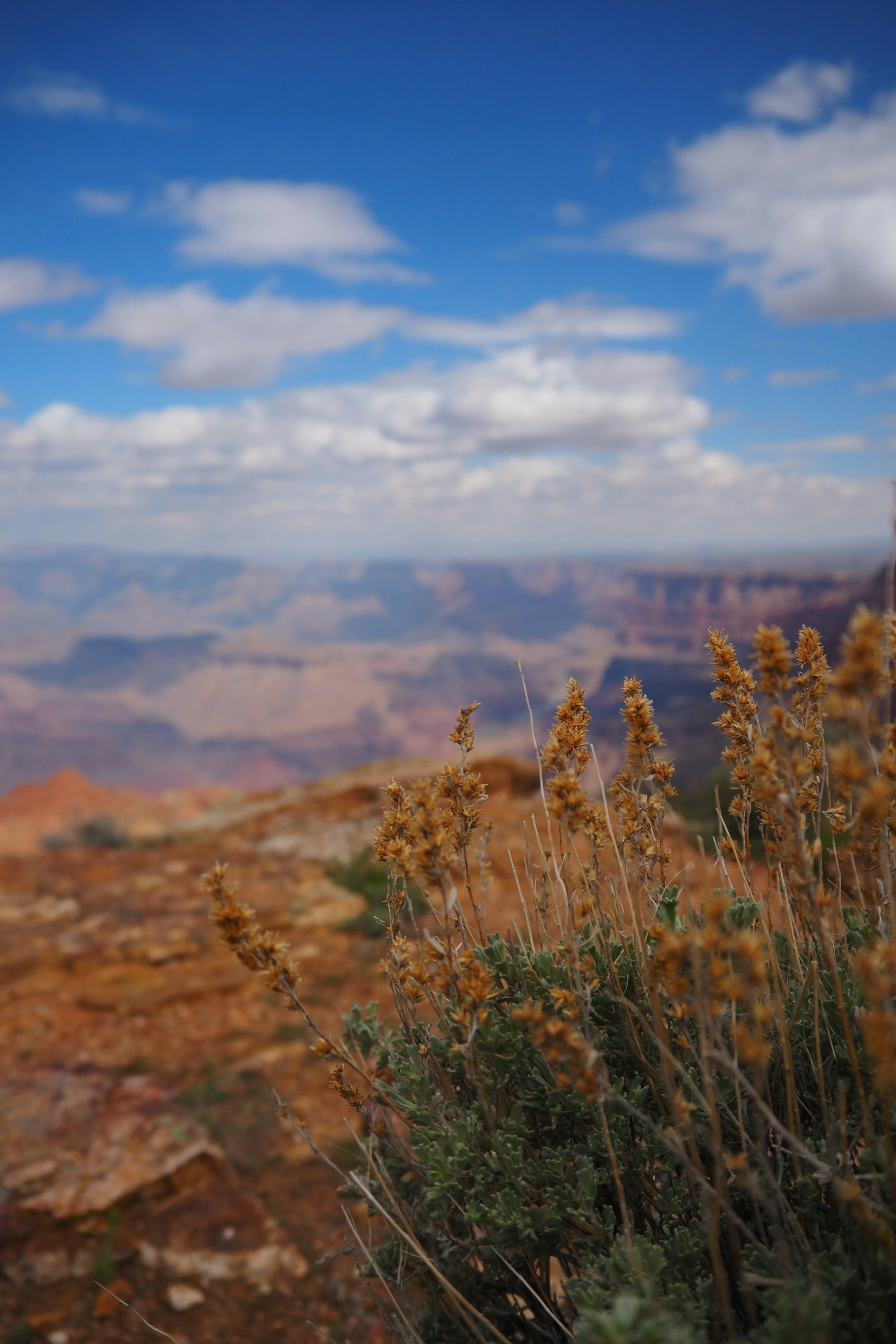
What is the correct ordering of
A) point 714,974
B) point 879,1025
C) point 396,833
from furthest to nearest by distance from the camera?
1. point 396,833
2. point 714,974
3. point 879,1025

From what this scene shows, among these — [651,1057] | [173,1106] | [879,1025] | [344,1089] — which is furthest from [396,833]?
[173,1106]

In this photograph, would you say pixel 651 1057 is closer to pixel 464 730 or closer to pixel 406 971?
pixel 406 971

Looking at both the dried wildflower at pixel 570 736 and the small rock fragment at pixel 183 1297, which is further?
the small rock fragment at pixel 183 1297

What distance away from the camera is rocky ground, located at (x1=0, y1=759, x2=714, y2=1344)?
358 cm

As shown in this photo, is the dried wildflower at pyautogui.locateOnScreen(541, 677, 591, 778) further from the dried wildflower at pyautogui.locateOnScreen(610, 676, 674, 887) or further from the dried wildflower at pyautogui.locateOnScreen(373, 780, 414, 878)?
the dried wildflower at pyautogui.locateOnScreen(373, 780, 414, 878)

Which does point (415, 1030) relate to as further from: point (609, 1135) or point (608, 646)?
point (608, 646)

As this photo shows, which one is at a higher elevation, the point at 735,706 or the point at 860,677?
the point at 860,677

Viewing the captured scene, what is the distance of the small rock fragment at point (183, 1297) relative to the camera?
354 centimetres

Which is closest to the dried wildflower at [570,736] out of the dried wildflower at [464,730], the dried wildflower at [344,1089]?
the dried wildflower at [464,730]

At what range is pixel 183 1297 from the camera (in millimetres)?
3588

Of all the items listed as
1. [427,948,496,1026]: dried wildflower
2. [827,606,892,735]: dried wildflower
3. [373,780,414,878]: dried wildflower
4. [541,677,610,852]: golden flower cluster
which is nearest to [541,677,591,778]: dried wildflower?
[541,677,610,852]: golden flower cluster

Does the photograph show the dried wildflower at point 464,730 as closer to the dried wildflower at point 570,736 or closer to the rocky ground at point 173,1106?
the dried wildflower at point 570,736

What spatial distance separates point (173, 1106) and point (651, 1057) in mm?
4521

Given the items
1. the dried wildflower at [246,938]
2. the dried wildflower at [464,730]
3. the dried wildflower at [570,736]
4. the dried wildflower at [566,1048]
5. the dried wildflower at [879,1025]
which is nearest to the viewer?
the dried wildflower at [879,1025]
